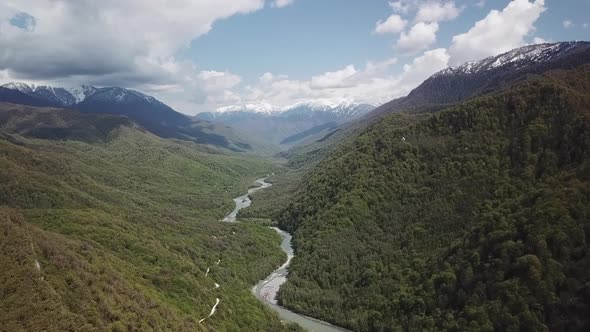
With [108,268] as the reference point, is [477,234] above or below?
below

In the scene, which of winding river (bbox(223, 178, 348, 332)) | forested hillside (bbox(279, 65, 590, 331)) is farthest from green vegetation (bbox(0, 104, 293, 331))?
forested hillside (bbox(279, 65, 590, 331))

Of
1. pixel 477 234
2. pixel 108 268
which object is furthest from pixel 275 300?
pixel 108 268

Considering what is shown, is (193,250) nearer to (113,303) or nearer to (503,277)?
(113,303)

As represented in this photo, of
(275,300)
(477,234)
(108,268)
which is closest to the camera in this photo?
(108,268)

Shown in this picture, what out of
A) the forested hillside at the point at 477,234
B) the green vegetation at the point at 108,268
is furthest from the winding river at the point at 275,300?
the green vegetation at the point at 108,268

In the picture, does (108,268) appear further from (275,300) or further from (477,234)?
(477,234)

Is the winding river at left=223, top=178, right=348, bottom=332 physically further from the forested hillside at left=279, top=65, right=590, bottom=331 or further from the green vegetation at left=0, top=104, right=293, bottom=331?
the green vegetation at left=0, top=104, right=293, bottom=331

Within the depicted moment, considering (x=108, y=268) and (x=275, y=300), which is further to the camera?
(x=275, y=300)

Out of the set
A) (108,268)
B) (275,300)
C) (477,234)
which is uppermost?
(108,268)

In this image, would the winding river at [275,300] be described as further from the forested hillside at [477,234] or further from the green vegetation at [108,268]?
the green vegetation at [108,268]
